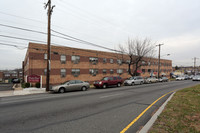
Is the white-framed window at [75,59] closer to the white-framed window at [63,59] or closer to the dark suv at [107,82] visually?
the white-framed window at [63,59]

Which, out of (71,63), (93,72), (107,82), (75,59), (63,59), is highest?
(75,59)

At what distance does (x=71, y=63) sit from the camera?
2453 centimetres

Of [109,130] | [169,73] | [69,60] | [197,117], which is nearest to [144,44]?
[69,60]

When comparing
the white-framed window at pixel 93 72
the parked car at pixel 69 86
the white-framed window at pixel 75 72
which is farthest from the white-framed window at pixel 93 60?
the parked car at pixel 69 86

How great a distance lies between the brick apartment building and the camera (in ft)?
67.7

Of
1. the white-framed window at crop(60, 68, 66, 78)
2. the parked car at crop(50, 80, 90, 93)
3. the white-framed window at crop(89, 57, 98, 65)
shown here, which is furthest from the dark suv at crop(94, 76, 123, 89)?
the white-framed window at crop(89, 57, 98, 65)

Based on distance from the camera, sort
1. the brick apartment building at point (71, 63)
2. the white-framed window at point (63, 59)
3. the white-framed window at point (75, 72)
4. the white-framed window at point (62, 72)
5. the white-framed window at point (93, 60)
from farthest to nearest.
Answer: the white-framed window at point (93, 60) → the white-framed window at point (75, 72) → the white-framed window at point (63, 59) → the white-framed window at point (62, 72) → the brick apartment building at point (71, 63)

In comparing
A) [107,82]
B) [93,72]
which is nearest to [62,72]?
[93,72]

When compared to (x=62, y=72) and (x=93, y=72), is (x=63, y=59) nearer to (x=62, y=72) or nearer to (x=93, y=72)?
(x=62, y=72)

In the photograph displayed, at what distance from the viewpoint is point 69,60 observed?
24.3 metres

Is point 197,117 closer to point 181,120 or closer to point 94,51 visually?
point 181,120

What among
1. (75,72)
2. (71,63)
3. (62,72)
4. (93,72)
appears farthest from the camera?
(93,72)

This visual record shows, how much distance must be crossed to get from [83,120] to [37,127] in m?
1.67

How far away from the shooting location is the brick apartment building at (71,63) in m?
20.6
